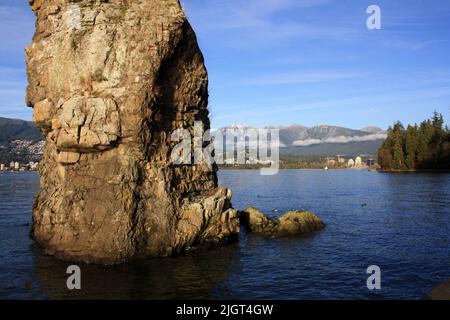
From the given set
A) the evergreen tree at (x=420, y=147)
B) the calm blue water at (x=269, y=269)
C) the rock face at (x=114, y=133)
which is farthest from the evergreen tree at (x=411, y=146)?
the rock face at (x=114, y=133)

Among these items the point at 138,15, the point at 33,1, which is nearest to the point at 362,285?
the point at 138,15

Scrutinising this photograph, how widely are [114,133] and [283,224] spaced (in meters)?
19.1

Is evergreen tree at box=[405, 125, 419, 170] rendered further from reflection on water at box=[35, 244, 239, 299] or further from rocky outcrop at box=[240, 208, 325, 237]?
reflection on water at box=[35, 244, 239, 299]

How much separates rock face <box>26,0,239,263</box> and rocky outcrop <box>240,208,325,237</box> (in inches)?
373

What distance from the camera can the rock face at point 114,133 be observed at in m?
27.4

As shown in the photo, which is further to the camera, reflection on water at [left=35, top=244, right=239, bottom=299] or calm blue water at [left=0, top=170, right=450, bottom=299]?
calm blue water at [left=0, top=170, right=450, bottom=299]

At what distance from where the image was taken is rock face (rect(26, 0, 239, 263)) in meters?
27.4

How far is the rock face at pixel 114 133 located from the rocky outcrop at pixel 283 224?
9.49 meters

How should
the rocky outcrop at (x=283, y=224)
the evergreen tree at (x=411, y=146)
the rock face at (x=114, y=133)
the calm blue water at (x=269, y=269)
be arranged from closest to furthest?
the calm blue water at (x=269, y=269) < the rock face at (x=114, y=133) < the rocky outcrop at (x=283, y=224) < the evergreen tree at (x=411, y=146)

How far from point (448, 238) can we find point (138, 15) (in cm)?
3215

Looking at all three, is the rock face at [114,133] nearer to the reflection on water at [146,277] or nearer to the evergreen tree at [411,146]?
the reflection on water at [146,277]

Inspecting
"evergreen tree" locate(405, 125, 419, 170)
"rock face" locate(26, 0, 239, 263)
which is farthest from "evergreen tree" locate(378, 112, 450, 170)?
"rock face" locate(26, 0, 239, 263)

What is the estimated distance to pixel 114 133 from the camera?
2759 cm
